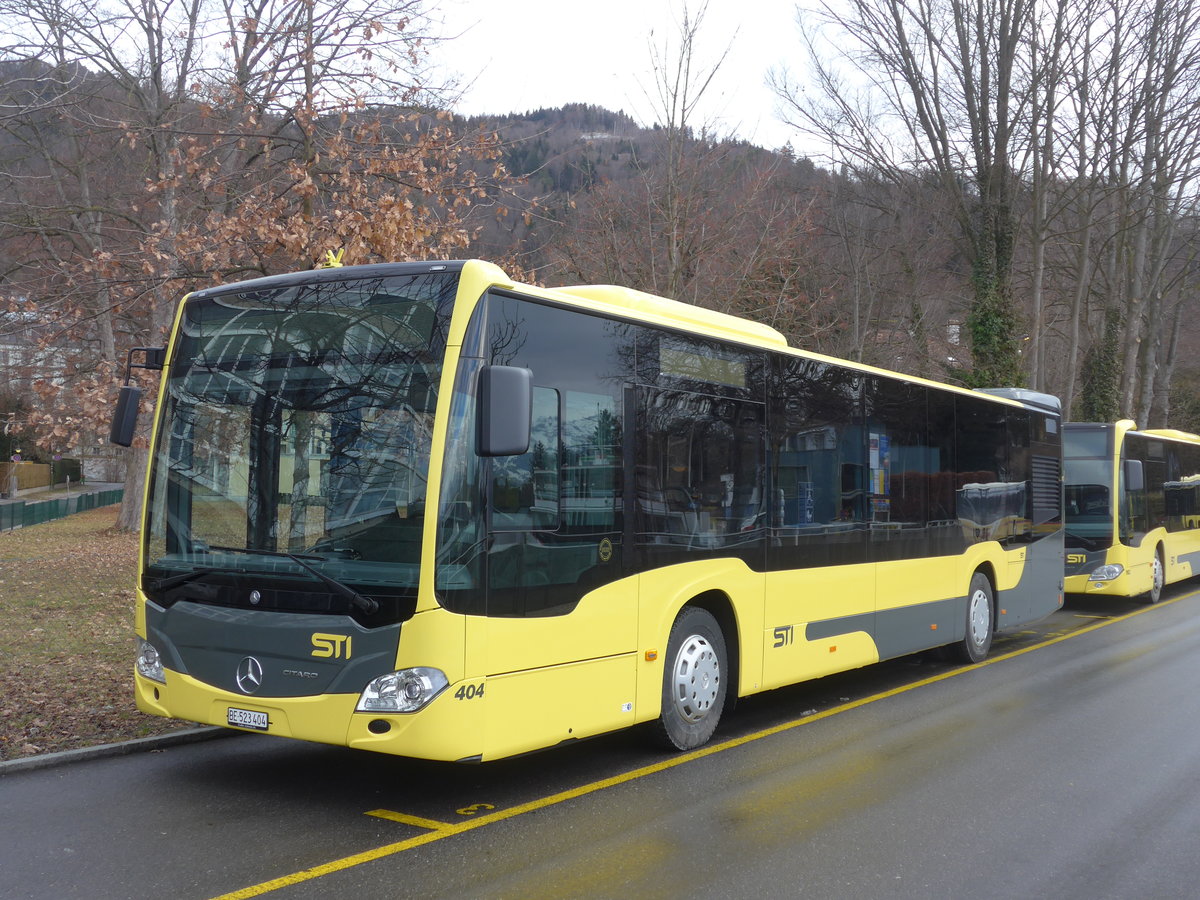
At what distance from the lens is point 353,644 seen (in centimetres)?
579

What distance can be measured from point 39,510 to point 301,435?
38607 millimetres

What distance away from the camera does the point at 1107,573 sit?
689 inches

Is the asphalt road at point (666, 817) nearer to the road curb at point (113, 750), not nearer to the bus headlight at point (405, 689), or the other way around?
the road curb at point (113, 750)

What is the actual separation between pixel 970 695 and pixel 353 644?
658 cm

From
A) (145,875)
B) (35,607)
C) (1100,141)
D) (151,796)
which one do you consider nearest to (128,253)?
(35,607)

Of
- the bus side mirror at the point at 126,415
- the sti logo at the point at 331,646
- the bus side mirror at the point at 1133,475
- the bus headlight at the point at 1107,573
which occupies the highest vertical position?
the bus side mirror at the point at 126,415

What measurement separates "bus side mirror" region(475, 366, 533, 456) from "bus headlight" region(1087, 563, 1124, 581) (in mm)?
14651

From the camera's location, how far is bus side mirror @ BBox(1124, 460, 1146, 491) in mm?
17938

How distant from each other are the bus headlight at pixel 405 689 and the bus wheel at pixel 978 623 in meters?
8.02

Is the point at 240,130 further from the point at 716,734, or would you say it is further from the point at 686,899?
the point at 686,899

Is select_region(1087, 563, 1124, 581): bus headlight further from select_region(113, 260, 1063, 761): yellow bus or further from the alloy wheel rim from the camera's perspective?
the alloy wheel rim

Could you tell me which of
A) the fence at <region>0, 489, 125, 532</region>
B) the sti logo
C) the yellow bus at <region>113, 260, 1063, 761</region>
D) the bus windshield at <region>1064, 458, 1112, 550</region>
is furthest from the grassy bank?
the fence at <region>0, 489, 125, 532</region>

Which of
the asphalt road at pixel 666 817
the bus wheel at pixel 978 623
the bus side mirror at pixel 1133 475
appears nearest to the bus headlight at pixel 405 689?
the asphalt road at pixel 666 817

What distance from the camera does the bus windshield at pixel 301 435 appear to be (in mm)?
5863
